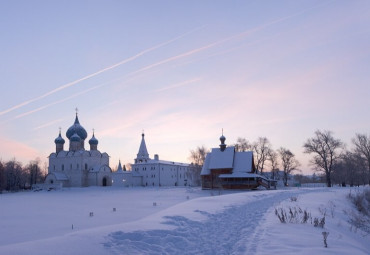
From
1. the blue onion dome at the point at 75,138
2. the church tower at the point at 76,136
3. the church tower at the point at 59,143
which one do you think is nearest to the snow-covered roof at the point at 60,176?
the church tower at the point at 76,136

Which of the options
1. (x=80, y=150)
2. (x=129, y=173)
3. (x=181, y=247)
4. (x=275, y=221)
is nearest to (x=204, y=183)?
(x=129, y=173)

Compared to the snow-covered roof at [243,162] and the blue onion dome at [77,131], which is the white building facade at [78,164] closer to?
the blue onion dome at [77,131]

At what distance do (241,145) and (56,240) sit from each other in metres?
61.3

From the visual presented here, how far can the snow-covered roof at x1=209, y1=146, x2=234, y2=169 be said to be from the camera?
5012cm

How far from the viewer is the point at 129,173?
76625mm

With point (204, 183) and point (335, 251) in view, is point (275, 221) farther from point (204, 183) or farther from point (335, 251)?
point (204, 183)

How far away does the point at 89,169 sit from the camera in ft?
241

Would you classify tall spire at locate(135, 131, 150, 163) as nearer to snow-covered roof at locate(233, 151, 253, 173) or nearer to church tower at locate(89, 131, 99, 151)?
church tower at locate(89, 131, 99, 151)

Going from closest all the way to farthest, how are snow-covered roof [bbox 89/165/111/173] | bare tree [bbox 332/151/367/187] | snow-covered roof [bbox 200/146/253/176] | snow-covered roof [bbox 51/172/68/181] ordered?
snow-covered roof [bbox 200/146/253/176]
bare tree [bbox 332/151/367/187]
snow-covered roof [bbox 51/172/68/181]
snow-covered roof [bbox 89/165/111/173]

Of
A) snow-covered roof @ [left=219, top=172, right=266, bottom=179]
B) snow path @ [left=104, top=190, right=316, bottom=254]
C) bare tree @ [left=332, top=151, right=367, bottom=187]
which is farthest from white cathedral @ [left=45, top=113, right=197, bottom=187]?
snow path @ [left=104, top=190, right=316, bottom=254]

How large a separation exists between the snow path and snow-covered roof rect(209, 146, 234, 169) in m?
39.2

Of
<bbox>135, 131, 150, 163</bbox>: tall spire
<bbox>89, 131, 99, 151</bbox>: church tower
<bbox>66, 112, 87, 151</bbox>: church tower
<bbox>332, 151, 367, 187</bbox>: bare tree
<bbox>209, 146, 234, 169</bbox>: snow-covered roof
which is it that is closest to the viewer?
<bbox>209, 146, 234, 169</bbox>: snow-covered roof

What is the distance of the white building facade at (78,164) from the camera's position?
71.9m

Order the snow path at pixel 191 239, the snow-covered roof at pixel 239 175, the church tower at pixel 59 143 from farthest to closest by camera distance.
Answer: the church tower at pixel 59 143
the snow-covered roof at pixel 239 175
the snow path at pixel 191 239
